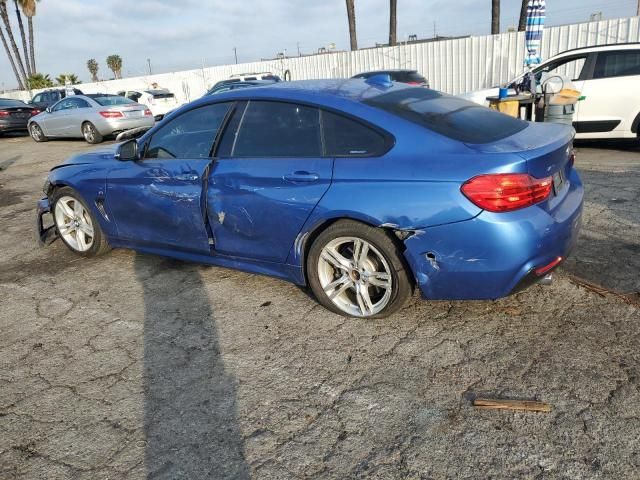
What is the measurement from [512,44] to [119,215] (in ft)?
54.0

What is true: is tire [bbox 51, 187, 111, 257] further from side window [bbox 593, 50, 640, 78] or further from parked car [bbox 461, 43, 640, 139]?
side window [bbox 593, 50, 640, 78]

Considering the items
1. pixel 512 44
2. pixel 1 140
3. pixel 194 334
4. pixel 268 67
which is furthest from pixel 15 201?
pixel 268 67

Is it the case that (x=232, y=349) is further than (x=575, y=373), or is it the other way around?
(x=232, y=349)

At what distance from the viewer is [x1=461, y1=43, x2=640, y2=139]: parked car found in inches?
315

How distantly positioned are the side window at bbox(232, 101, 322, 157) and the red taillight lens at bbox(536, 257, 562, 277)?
1.48 meters

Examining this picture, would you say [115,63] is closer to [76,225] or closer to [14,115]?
[14,115]

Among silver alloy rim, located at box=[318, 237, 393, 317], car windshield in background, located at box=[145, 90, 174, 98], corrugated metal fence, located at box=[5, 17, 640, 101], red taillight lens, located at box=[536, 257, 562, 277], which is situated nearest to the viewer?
red taillight lens, located at box=[536, 257, 562, 277]

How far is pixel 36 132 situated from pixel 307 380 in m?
16.7

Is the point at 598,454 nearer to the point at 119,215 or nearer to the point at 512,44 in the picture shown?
the point at 119,215

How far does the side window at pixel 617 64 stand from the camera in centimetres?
799

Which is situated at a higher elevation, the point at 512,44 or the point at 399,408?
the point at 512,44

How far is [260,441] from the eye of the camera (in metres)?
2.39

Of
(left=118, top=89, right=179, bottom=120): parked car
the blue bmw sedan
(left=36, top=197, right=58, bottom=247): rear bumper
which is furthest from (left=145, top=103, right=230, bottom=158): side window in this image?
(left=118, top=89, right=179, bottom=120): parked car

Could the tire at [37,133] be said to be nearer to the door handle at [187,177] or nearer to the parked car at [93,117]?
the parked car at [93,117]
